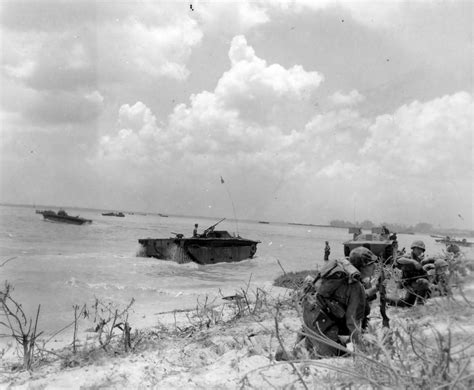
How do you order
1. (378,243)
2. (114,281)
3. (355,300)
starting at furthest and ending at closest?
(378,243)
(114,281)
(355,300)

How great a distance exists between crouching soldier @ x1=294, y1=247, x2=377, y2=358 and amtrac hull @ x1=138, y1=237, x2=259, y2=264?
19.7 metres

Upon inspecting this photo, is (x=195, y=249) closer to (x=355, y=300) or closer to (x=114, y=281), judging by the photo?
(x=114, y=281)

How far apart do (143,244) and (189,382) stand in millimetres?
22232

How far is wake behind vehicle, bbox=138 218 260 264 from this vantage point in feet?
79.0

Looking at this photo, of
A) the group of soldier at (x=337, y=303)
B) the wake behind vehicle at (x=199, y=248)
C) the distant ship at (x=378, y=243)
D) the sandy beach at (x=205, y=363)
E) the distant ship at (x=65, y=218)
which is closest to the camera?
the sandy beach at (x=205, y=363)

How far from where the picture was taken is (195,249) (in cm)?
2416

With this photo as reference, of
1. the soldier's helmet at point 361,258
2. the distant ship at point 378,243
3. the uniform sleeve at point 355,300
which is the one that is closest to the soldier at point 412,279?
the soldier's helmet at point 361,258

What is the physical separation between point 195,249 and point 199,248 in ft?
0.76

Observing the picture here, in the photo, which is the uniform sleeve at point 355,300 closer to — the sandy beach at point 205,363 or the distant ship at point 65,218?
the sandy beach at point 205,363

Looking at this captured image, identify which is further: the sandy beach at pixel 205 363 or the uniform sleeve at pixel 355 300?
the uniform sleeve at pixel 355 300

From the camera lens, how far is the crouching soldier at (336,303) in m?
4.45

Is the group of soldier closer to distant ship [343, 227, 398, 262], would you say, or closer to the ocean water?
the ocean water

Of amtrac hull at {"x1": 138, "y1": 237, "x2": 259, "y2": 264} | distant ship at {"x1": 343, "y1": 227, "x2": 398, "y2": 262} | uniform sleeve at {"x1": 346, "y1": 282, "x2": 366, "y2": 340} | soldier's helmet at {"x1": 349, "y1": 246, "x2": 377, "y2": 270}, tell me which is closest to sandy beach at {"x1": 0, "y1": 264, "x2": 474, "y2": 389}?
uniform sleeve at {"x1": 346, "y1": 282, "x2": 366, "y2": 340}

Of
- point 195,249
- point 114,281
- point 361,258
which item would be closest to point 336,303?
point 361,258
